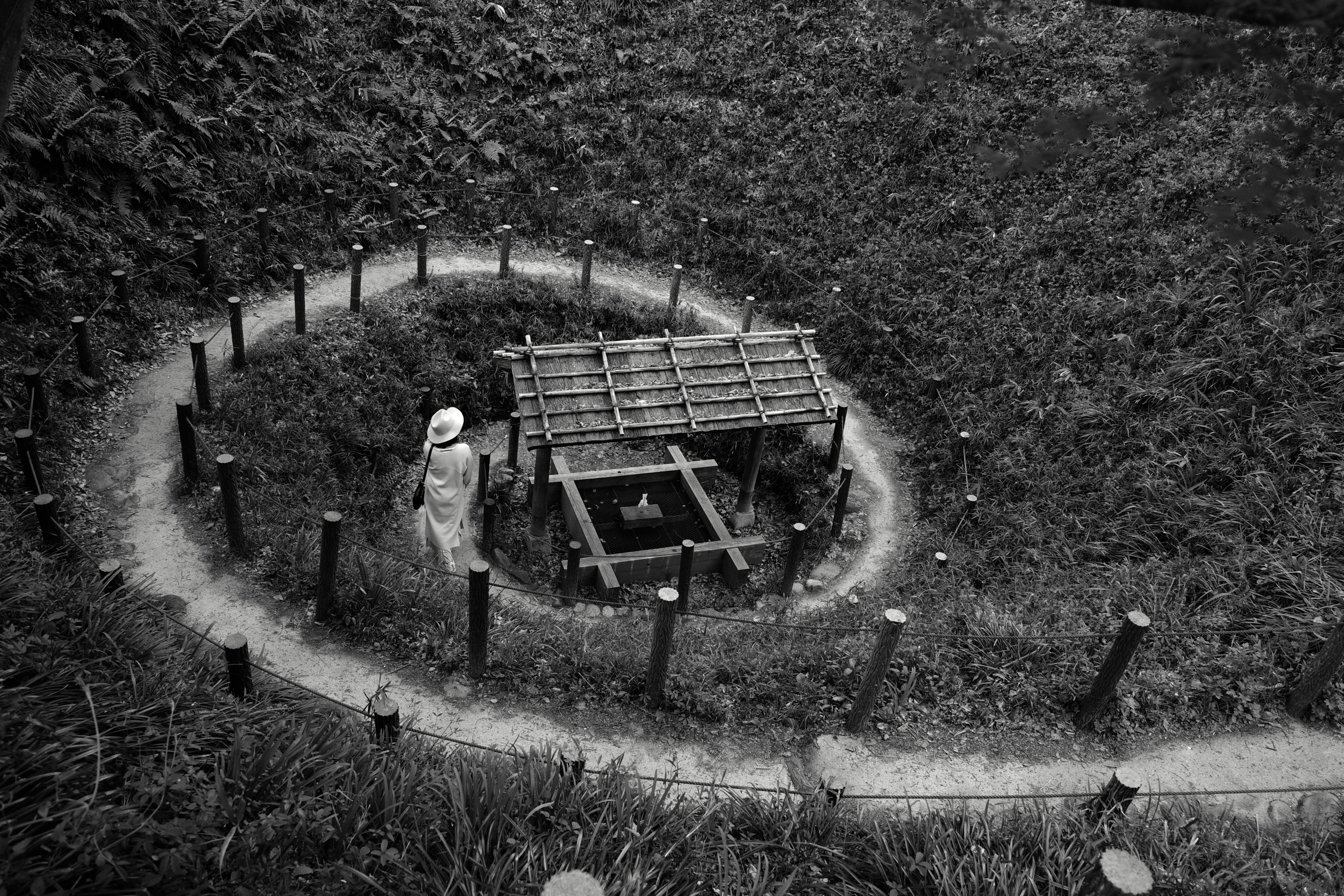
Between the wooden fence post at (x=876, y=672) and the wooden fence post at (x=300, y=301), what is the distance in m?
8.06

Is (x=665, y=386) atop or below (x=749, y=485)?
atop

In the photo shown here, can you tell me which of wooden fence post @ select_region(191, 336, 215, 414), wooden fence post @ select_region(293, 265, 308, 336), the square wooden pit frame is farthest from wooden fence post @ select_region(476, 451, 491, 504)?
wooden fence post @ select_region(191, 336, 215, 414)

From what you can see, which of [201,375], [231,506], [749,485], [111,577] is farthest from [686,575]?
[201,375]

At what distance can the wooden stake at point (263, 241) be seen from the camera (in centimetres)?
1191

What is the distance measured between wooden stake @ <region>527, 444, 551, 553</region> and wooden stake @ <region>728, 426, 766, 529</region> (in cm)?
238

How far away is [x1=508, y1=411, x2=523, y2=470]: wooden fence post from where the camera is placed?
10945 millimetres

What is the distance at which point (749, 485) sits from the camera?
10.8 meters

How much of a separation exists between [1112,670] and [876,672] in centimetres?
169

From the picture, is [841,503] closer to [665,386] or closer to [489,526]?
[665,386]

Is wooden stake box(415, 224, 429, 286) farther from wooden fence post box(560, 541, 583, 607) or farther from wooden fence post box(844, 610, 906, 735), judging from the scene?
wooden fence post box(844, 610, 906, 735)

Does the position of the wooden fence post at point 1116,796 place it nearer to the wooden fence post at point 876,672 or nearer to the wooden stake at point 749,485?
the wooden fence post at point 876,672

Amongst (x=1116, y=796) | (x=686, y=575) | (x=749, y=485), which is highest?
(x=1116, y=796)

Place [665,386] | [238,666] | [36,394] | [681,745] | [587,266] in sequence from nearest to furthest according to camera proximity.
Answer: [238,666]
[681,745]
[36,394]
[665,386]
[587,266]

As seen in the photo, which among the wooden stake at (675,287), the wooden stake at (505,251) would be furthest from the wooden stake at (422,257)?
the wooden stake at (675,287)
